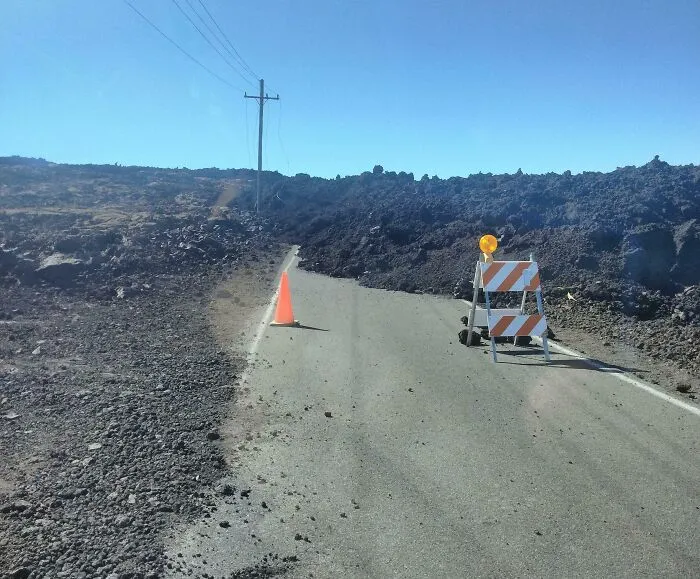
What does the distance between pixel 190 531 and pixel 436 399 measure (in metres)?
3.63

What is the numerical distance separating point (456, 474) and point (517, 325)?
14.9ft

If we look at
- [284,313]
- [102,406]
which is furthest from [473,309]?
[102,406]

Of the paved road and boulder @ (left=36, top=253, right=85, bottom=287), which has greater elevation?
the paved road

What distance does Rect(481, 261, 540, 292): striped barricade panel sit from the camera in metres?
9.11

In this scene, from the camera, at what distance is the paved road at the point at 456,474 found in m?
3.81

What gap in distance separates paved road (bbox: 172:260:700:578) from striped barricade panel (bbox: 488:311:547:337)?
0.51 meters

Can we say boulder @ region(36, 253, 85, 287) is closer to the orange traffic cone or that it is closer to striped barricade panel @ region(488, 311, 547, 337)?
the orange traffic cone

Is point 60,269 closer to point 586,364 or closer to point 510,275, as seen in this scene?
point 510,275

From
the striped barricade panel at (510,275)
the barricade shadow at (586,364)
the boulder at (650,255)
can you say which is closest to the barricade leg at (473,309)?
the striped barricade panel at (510,275)

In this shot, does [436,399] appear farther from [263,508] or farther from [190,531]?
[190,531]

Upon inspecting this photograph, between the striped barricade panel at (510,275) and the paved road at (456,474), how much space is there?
1170mm

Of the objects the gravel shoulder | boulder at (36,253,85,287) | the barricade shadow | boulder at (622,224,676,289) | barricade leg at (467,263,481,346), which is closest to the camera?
the gravel shoulder

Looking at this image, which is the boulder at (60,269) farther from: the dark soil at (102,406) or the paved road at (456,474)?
the paved road at (456,474)

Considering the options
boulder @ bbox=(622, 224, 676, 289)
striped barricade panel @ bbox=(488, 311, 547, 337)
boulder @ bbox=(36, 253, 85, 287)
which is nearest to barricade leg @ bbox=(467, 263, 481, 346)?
striped barricade panel @ bbox=(488, 311, 547, 337)
